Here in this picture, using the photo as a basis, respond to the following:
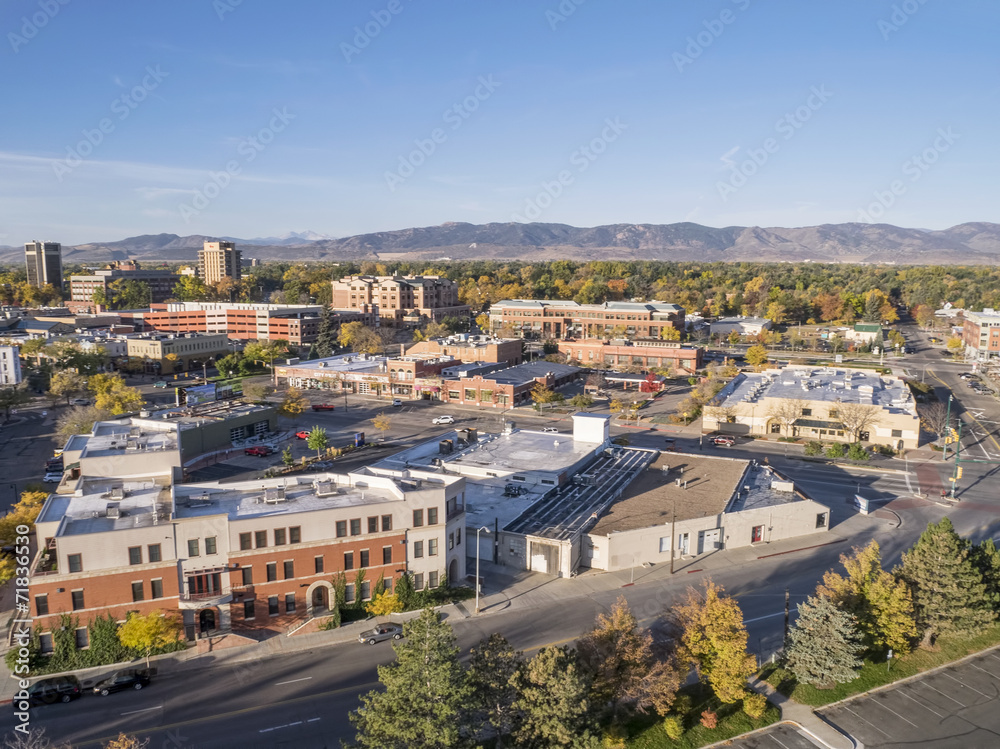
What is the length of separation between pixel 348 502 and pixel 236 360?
7444cm

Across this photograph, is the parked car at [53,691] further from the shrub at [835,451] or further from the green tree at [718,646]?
the shrub at [835,451]

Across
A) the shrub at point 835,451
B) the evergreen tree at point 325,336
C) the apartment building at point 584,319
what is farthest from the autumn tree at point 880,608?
the apartment building at point 584,319

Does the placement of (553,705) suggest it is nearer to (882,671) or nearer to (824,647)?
(824,647)

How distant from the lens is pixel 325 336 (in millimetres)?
110062

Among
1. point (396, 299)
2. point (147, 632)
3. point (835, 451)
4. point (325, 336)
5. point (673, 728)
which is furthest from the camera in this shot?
point (396, 299)

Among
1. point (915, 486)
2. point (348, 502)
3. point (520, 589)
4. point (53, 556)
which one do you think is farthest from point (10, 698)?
point (915, 486)

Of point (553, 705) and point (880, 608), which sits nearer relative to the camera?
point (553, 705)

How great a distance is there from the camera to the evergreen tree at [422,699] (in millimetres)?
18422

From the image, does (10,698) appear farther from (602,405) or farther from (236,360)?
(236,360)

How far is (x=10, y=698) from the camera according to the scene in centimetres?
2436

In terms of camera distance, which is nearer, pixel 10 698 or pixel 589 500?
pixel 10 698

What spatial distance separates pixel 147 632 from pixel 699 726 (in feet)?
67.3

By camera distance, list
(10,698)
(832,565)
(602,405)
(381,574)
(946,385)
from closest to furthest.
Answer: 1. (10,698)
2. (381,574)
3. (832,565)
4. (602,405)
5. (946,385)

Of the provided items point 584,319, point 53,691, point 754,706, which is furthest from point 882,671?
point 584,319
